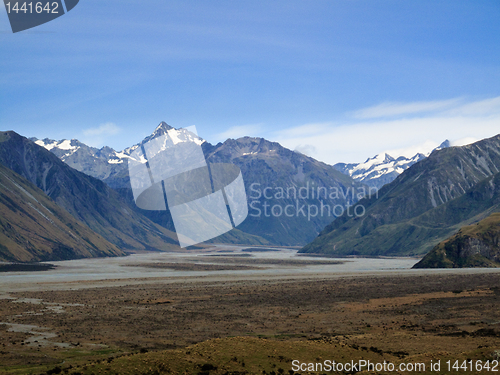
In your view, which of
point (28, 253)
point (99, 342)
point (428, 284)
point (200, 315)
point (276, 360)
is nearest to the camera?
point (276, 360)

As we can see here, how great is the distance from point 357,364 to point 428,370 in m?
5.46

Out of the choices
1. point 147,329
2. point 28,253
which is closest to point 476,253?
point 147,329

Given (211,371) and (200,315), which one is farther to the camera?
(200,315)

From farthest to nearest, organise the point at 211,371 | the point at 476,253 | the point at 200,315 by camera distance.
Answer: the point at 476,253, the point at 200,315, the point at 211,371

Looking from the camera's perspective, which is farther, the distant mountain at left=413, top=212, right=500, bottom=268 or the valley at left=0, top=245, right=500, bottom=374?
the distant mountain at left=413, top=212, right=500, bottom=268

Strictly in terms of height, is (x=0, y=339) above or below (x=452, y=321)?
above

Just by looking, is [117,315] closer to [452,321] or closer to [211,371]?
[211,371]

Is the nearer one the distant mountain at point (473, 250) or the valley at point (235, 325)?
the valley at point (235, 325)

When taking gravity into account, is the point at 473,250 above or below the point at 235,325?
below

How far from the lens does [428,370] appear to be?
3638cm

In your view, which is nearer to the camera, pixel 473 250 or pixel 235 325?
pixel 235 325

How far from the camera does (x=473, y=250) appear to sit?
155 m

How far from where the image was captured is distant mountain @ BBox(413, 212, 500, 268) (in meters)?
153

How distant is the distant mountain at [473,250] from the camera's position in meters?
153
